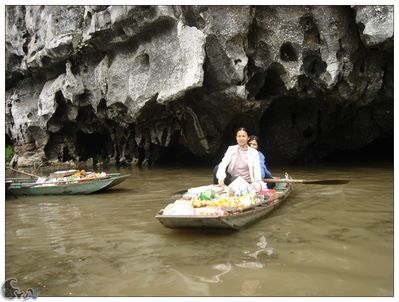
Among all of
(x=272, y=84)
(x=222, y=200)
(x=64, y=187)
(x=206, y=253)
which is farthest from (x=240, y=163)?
(x=272, y=84)

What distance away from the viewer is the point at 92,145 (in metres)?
19.4

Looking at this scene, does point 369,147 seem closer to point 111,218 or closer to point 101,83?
point 101,83

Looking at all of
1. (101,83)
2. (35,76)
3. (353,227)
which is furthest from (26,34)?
(353,227)

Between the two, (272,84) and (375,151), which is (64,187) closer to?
(272,84)

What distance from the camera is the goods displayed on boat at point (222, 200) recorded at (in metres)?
4.59

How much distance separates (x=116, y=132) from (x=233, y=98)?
711 centimetres

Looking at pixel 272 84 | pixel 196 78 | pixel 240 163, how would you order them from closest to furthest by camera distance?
1. pixel 240 163
2. pixel 196 78
3. pixel 272 84

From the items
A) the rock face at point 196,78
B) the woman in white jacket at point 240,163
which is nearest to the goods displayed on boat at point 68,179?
the rock face at point 196,78

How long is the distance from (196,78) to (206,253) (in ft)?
23.8

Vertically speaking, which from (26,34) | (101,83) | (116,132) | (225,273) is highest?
(26,34)

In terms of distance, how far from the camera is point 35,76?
16.8 metres

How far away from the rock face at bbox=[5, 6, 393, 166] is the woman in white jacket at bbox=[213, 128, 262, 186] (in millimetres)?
4861

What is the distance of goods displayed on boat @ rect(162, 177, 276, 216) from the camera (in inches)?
181

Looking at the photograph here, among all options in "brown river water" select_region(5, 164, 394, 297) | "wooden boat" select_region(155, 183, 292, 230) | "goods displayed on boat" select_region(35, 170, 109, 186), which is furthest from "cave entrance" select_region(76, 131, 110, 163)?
"wooden boat" select_region(155, 183, 292, 230)
